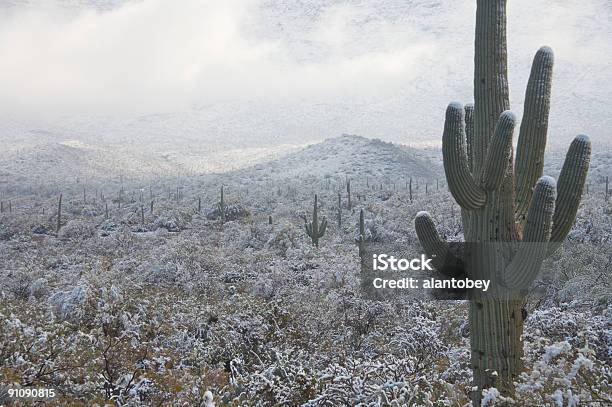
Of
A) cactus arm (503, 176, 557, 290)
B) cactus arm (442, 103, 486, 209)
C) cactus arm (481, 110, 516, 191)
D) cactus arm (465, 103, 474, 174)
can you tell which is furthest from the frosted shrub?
cactus arm (503, 176, 557, 290)

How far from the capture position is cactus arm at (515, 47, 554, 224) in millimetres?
4488

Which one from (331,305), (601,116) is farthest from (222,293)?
(601,116)

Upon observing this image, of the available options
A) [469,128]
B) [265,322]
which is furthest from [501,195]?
[265,322]

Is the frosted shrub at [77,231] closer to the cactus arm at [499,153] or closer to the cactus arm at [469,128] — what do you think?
the cactus arm at [469,128]

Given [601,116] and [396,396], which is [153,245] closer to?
[396,396]

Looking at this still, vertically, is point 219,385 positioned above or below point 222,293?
above

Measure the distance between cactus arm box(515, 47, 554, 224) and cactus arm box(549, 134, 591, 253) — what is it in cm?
25

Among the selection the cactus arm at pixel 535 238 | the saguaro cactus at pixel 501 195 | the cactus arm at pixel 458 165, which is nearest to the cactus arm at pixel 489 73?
the saguaro cactus at pixel 501 195

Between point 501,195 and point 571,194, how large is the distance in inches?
24.5

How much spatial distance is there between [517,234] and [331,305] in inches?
249

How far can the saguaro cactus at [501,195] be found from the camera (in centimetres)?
416

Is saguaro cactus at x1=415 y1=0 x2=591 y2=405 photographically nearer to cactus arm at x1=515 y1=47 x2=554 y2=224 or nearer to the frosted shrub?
cactus arm at x1=515 y1=47 x2=554 y2=224

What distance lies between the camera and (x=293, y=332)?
8.31m

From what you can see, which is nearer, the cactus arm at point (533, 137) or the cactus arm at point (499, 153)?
the cactus arm at point (499, 153)
